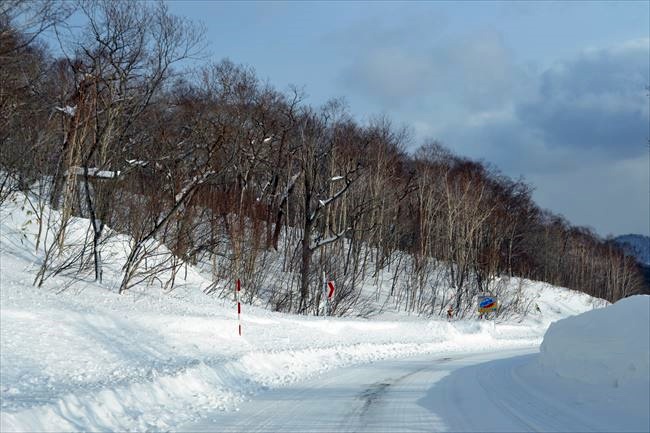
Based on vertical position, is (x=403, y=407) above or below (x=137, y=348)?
below

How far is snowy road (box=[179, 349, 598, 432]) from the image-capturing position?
899cm

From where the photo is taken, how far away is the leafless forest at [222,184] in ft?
73.9

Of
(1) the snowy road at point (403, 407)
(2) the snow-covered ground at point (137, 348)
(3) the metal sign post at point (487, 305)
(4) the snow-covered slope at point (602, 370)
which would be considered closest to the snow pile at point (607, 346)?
(4) the snow-covered slope at point (602, 370)

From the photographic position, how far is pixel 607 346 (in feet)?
34.2

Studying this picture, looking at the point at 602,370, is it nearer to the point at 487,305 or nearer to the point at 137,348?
the point at 137,348

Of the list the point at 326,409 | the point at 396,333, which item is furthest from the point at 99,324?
the point at 396,333

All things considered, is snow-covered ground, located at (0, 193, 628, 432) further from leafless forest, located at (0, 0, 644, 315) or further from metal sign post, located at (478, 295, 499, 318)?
metal sign post, located at (478, 295, 499, 318)

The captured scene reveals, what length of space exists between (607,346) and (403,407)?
10.9 feet

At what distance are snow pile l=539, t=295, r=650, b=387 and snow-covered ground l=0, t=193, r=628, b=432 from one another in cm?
569

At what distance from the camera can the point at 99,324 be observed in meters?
16.3

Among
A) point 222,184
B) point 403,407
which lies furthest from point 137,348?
point 222,184

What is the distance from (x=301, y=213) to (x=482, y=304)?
1465 centimetres

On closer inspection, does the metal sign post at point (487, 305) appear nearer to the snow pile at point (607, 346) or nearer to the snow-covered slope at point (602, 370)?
the snow-covered slope at point (602, 370)

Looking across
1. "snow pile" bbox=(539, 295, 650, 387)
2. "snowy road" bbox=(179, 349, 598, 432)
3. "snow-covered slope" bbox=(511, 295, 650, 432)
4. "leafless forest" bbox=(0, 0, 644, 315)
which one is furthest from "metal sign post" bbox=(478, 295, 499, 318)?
"snow pile" bbox=(539, 295, 650, 387)
